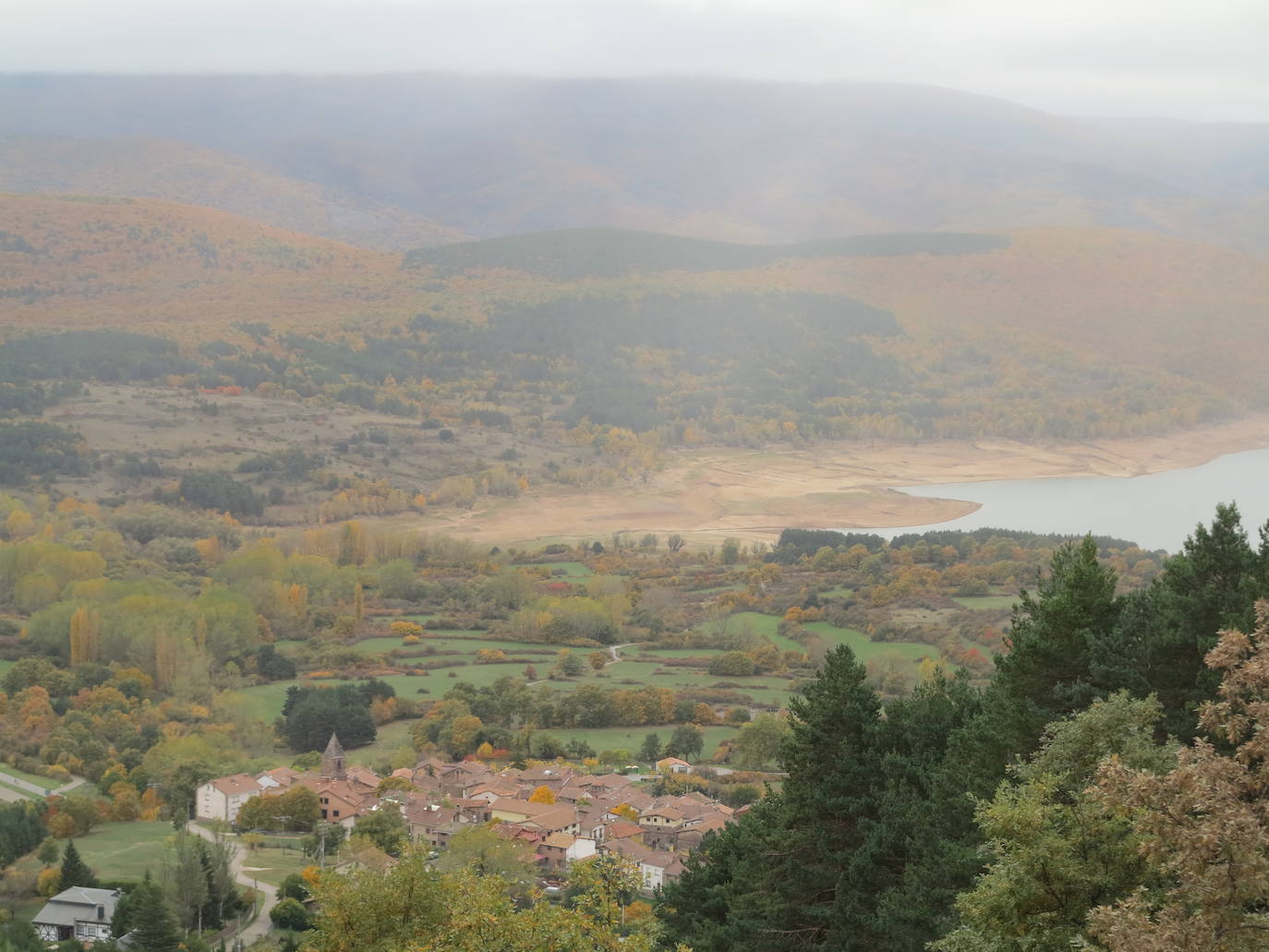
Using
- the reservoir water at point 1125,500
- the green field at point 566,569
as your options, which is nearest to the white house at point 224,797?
the green field at point 566,569

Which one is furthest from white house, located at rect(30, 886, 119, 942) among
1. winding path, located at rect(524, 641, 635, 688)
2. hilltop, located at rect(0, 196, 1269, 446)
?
hilltop, located at rect(0, 196, 1269, 446)

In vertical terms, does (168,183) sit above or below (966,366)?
above

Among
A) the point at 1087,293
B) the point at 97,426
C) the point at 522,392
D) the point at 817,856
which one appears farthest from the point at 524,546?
the point at 1087,293

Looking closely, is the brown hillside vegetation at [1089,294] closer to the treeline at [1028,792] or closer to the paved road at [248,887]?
the paved road at [248,887]

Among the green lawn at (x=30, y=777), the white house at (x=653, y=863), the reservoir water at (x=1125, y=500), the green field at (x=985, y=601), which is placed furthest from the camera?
the reservoir water at (x=1125, y=500)

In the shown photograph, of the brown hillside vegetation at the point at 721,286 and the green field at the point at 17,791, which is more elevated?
the brown hillside vegetation at the point at 721,286

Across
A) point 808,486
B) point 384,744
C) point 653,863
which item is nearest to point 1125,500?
point 808,486

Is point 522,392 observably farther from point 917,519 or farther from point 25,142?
point 25,142
